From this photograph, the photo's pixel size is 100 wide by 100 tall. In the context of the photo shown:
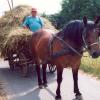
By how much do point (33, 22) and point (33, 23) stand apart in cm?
3

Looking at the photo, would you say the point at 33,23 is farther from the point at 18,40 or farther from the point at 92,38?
the point at 92,38

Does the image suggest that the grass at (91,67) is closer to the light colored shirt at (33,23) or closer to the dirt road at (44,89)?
the dirt road at (44,89)

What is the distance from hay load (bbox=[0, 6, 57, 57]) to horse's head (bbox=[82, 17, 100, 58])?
3295 millimetres

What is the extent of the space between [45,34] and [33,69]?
8.67 ft

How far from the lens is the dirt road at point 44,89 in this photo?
7.54 m

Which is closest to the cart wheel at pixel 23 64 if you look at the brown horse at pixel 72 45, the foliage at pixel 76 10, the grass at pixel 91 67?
the brown horse at pixel 72 45

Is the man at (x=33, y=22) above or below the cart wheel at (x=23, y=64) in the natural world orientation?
above

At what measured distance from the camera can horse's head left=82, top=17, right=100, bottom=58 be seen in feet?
20.2

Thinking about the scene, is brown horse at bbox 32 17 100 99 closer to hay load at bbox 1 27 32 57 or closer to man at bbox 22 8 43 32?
hay load at bbox 1 27 32 57

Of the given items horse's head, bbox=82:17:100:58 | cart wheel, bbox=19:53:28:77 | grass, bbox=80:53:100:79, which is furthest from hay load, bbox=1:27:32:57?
horse's head, bbox=82:17:100:58

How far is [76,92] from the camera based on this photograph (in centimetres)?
720

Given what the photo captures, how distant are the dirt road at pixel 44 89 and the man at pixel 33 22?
1.50m

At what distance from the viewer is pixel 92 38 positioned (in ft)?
20.3

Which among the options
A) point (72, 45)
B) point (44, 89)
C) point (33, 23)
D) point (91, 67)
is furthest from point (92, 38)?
point (91, 67)
